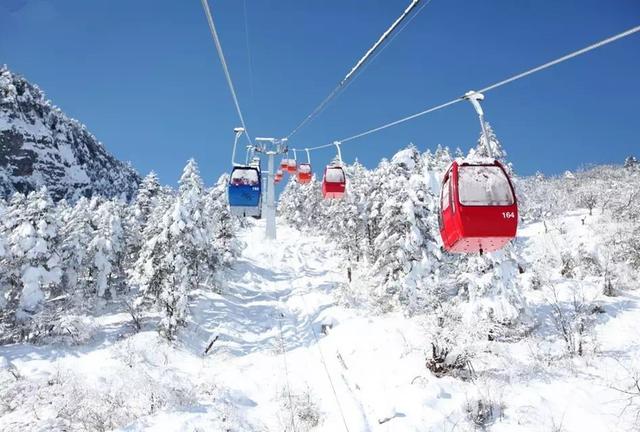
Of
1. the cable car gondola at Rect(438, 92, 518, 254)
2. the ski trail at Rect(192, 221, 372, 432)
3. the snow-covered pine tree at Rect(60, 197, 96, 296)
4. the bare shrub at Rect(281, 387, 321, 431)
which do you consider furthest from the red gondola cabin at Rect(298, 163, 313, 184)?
the snow-covered pine tree at Rect(60, 197, 96, 296)

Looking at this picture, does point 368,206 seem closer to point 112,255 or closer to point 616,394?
point 112,255

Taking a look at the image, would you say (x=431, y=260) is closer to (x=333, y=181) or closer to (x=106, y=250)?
(x=333, y=181)

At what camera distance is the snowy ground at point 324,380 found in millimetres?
14094

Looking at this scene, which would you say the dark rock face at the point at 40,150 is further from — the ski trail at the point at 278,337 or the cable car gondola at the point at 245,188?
the cable car gondola at the point at 245,188

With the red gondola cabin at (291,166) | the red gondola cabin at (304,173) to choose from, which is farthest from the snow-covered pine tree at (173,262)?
the red gondola cabin at (304,173)

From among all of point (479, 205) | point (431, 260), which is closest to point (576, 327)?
point (431, 260)

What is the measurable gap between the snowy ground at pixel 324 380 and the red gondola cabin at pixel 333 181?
7276mm

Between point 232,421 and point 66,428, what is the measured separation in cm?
550

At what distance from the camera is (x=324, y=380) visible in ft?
64.4

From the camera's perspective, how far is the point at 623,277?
30188mm

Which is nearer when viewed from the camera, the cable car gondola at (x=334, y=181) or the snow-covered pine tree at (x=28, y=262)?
the cable car gondola at (x=334, y=181)

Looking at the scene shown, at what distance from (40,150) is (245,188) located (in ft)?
578

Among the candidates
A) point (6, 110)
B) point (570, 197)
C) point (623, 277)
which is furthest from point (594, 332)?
point (6, 110)

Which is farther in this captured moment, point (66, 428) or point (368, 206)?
Result: point (368, 206)
